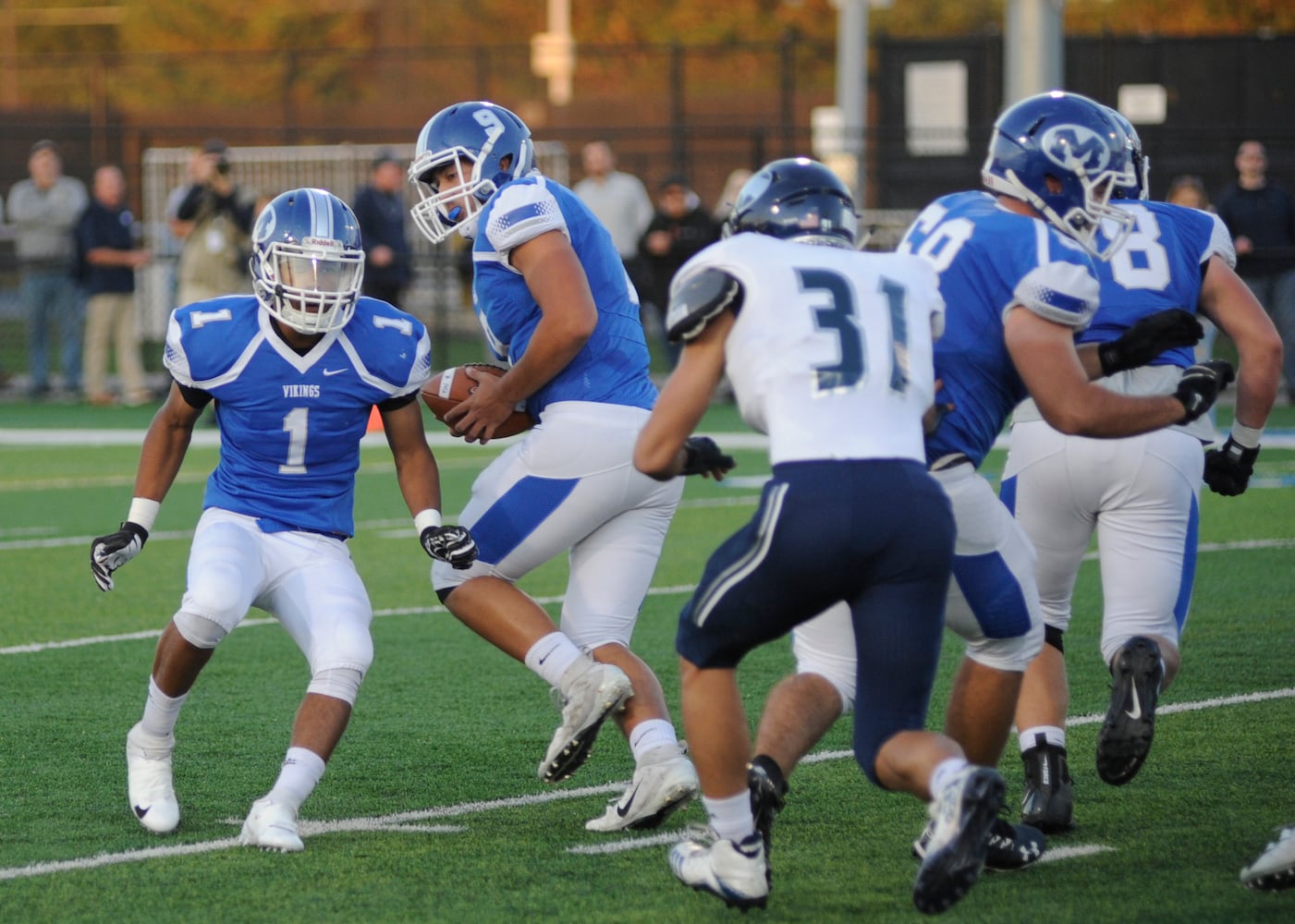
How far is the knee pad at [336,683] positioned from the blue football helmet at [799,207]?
1421 mm

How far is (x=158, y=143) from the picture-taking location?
34031 mm

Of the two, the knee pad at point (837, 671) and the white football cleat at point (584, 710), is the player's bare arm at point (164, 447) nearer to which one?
the white football cleat at point (584, 710)

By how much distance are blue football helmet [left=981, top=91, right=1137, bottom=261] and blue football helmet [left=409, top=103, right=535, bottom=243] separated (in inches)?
49.2

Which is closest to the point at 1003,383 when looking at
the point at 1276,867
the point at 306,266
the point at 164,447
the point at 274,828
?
the point at 1276,867

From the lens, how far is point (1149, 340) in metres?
4.23

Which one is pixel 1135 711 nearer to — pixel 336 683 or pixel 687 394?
pixel 687 394

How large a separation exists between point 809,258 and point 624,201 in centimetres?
1257

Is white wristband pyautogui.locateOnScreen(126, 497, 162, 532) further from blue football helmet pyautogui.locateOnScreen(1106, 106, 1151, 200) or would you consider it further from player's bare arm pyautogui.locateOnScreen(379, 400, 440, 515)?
blue football helmet pyautogui.locateOnScreen(1106, 106, 1151, 200)

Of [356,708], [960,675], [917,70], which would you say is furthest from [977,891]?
[917,70]

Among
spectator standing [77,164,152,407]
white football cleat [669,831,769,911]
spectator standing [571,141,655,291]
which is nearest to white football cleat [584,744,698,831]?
white football cleat [669,831,769,911]

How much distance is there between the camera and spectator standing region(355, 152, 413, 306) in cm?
1545

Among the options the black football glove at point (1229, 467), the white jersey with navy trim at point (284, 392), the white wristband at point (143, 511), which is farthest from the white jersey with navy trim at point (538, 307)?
the black football glove at point (1229, 467)

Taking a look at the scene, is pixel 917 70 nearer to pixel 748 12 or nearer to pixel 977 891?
pixel 977 891

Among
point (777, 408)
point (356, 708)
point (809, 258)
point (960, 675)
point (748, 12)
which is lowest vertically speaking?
point (356, 708)
